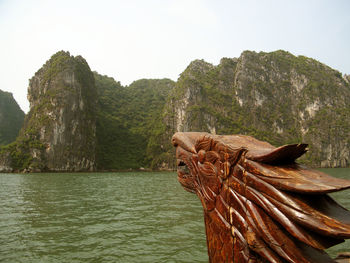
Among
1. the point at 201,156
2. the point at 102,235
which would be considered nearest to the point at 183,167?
the point at 201,156

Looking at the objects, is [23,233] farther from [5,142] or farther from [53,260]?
[5,142]

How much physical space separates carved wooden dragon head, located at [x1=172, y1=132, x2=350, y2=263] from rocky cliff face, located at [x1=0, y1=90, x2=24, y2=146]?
137m

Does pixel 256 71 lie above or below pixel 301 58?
below

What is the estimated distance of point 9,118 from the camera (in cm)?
13150

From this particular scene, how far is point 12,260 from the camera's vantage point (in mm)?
5648

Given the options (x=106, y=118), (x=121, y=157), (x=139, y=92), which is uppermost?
(x=139, y=92)

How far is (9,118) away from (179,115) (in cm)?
9513

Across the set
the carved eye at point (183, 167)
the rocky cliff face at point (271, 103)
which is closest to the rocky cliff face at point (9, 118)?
the rocky cliff face at point (271, 103)

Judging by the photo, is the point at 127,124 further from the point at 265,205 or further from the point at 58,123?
the point at 265,205

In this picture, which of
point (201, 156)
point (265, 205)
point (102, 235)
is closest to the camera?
point (265, 205)

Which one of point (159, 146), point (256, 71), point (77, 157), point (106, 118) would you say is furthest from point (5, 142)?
point (256, 71)

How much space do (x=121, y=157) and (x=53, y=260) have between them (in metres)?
96.1

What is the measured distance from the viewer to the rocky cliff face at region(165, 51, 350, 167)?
328ft

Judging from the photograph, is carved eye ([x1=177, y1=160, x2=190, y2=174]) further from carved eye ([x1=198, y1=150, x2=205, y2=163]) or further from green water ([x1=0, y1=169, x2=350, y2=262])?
green water ([x1=0, y1=169, x2=350, y2=262])
